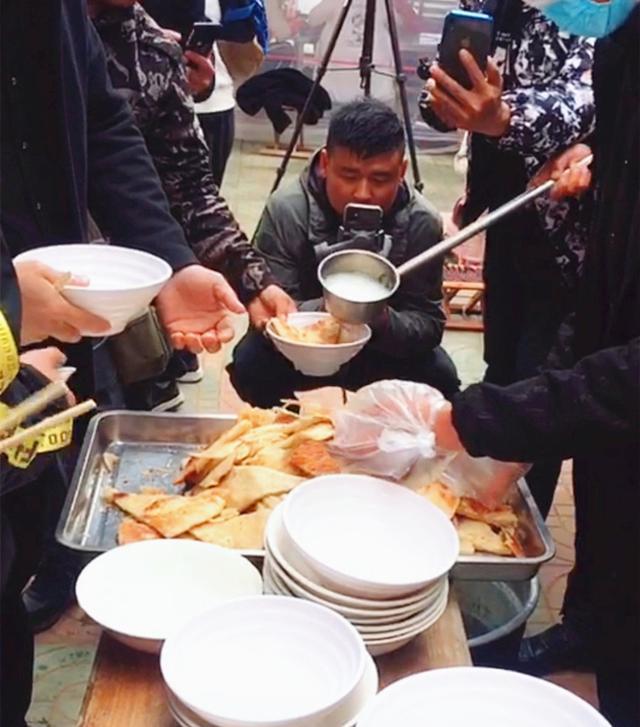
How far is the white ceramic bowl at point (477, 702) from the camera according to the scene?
1041 mm

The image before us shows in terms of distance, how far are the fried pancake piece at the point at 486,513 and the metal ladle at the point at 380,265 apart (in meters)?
0.49

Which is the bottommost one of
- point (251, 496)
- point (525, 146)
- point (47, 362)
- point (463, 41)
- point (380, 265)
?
point (251, 496)

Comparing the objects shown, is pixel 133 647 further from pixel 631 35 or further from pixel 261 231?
pixel 261 231

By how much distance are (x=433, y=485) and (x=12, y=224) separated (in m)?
0.84

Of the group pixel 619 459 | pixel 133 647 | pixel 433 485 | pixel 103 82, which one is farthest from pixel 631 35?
pixel 133 647

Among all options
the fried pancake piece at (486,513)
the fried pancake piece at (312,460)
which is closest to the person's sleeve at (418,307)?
the fried pancake piece at (312,460)

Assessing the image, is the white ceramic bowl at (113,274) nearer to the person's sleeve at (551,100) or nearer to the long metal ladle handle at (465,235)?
the long metal ladle handle at (465,235)

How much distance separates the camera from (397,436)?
142 centimetres

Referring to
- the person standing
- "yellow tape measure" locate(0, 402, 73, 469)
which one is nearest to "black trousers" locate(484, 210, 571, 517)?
the person standing

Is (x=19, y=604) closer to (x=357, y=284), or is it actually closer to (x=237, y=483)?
(x=237, y=483)

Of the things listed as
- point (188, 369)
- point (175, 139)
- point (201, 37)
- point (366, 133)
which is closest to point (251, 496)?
point (175, 139)

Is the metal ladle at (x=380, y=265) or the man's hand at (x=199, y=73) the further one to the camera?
the man's hand at (x=199, y=73)

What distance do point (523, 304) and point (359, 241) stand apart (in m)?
0.45

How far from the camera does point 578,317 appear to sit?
5.99 feet
